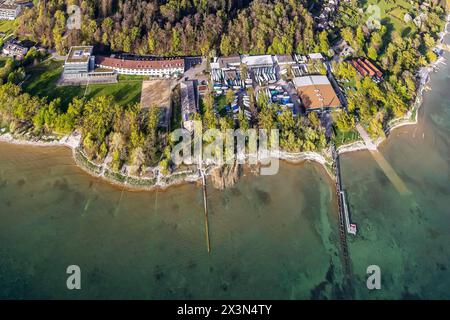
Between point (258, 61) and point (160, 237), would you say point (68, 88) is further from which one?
point (258, 61)

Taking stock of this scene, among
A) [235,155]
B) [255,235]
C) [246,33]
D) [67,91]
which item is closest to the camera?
[255,235]

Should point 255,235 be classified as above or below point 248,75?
below

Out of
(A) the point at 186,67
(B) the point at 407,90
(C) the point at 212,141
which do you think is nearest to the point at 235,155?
(C) the point at 212,141

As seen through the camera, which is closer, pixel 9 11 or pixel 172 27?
pixel 172 27

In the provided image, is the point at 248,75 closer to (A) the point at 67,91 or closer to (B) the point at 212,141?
(B) the point at 212,141

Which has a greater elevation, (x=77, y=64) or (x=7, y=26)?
(x=7, y=26)

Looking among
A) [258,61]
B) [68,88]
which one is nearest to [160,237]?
[68,88]

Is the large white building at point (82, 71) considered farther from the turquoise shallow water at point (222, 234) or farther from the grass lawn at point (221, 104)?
the grass lawn at point (221, 104)
